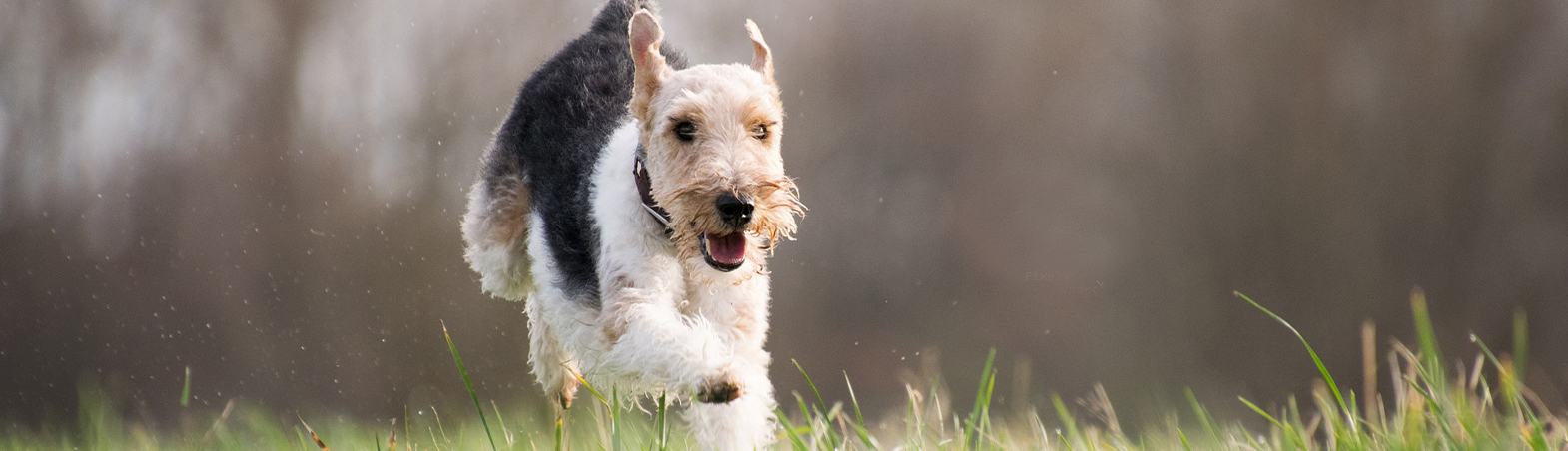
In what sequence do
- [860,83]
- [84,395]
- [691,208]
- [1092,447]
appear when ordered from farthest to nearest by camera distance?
[860,83]
[84,395]
[691,208]
[1092,447]

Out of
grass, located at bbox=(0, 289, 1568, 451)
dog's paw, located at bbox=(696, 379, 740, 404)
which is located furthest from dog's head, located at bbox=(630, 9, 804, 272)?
grass, located at bbox=(0, 289, 1568, 451)

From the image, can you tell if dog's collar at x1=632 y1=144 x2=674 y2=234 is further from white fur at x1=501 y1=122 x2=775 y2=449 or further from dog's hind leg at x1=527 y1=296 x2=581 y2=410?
dog's hind leg at x1=527 y1=296 x2=581 y2=410

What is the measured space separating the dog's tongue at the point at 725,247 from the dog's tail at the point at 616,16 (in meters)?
1.67

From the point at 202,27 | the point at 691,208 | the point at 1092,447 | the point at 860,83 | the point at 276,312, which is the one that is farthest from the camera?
the point at 860,83

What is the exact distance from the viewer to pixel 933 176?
14.0 meters

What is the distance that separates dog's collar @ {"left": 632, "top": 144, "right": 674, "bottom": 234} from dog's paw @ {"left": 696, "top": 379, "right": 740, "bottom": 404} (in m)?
0.56

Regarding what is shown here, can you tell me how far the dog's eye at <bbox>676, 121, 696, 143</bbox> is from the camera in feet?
8.86

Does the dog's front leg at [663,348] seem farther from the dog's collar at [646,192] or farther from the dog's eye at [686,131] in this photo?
the dog's eye at [686,131]

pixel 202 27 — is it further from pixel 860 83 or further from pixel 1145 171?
pixel 1145 171

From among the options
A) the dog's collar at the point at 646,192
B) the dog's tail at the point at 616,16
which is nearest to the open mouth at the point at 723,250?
the dog's collar at the point at 646,192

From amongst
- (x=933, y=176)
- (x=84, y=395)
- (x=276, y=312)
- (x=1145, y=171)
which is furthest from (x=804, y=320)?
(x=84, y=395)

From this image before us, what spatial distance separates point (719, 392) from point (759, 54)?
102 centimetres

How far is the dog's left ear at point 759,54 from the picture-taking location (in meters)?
2.91

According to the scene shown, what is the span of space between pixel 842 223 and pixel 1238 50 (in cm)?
527
